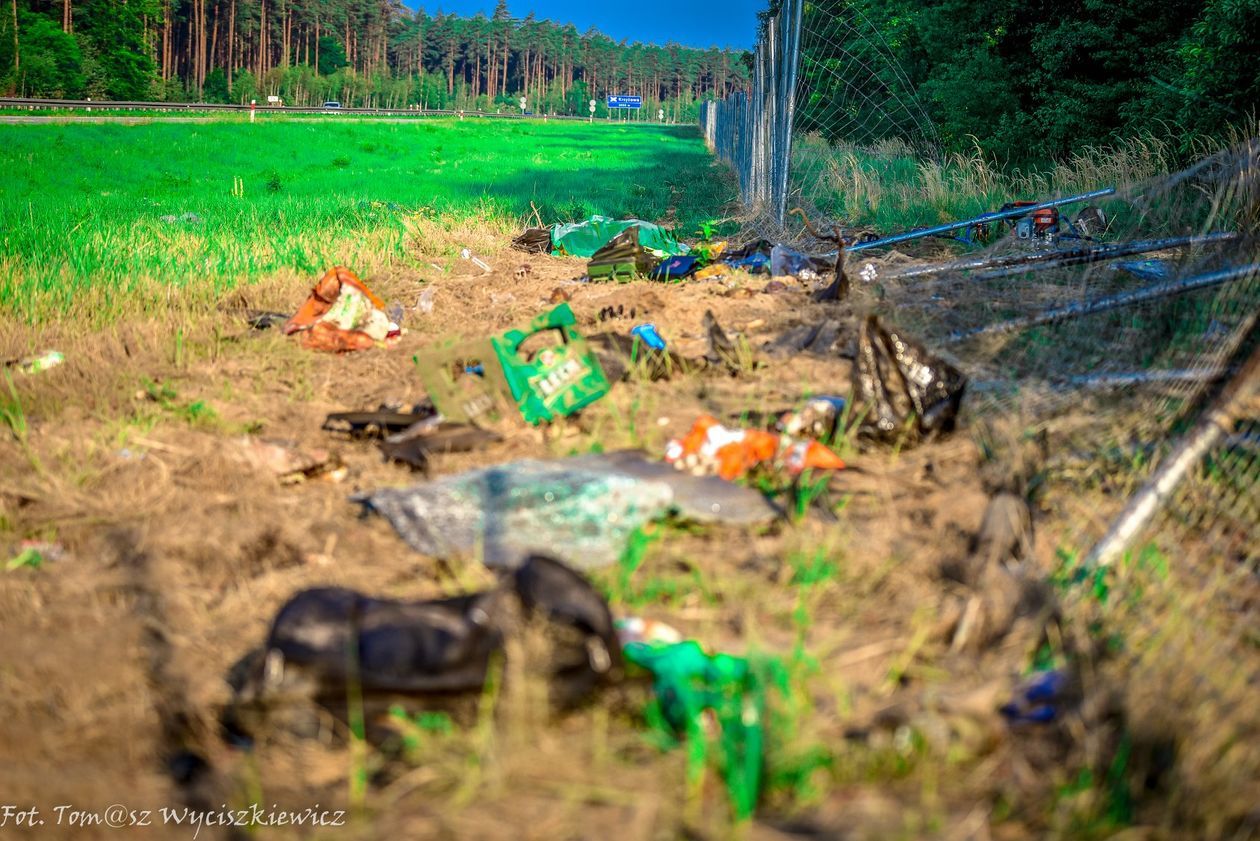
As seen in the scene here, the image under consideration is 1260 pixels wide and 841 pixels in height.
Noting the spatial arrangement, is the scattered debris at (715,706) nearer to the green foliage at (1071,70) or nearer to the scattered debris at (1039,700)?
the scattered debris at (1039,700)

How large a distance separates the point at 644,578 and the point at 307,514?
1230 mm

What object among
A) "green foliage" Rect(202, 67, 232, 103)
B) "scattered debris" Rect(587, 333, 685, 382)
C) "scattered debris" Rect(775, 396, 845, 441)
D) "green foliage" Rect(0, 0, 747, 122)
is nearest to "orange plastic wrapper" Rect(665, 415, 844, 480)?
"scattered debris" Rect(775, 396, 845, 441)

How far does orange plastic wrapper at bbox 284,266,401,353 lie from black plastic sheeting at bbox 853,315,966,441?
305 centimetres

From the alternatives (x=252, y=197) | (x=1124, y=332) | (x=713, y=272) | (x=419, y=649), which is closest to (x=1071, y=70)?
(x=713, y=272)

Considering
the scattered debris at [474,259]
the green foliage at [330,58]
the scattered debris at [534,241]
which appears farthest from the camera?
the green foliage at [330,58]

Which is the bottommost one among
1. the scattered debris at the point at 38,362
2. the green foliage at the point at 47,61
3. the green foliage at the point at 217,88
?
the scattered debris at the point at 38,362

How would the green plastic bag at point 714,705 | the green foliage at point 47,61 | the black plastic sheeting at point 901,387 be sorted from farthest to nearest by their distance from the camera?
the green foliage at point 47,61 → the black plastic sheeting at point 901,387 → the green plastic bag at point 714,705

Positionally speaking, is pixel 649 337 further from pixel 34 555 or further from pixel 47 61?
pixel 47 61

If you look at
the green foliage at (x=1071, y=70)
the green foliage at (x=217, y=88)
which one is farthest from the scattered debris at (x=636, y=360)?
the green foliage at (x=217, y=88)

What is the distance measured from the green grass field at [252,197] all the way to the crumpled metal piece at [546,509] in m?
4.00

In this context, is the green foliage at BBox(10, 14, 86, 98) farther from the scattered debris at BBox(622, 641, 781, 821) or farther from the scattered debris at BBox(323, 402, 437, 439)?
the scattered debris at BBox(622, 641, 781, 821)

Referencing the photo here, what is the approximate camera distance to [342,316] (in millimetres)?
5773

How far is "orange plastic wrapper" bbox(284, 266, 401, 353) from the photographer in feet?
18.6

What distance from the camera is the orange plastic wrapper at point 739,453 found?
3379mm
